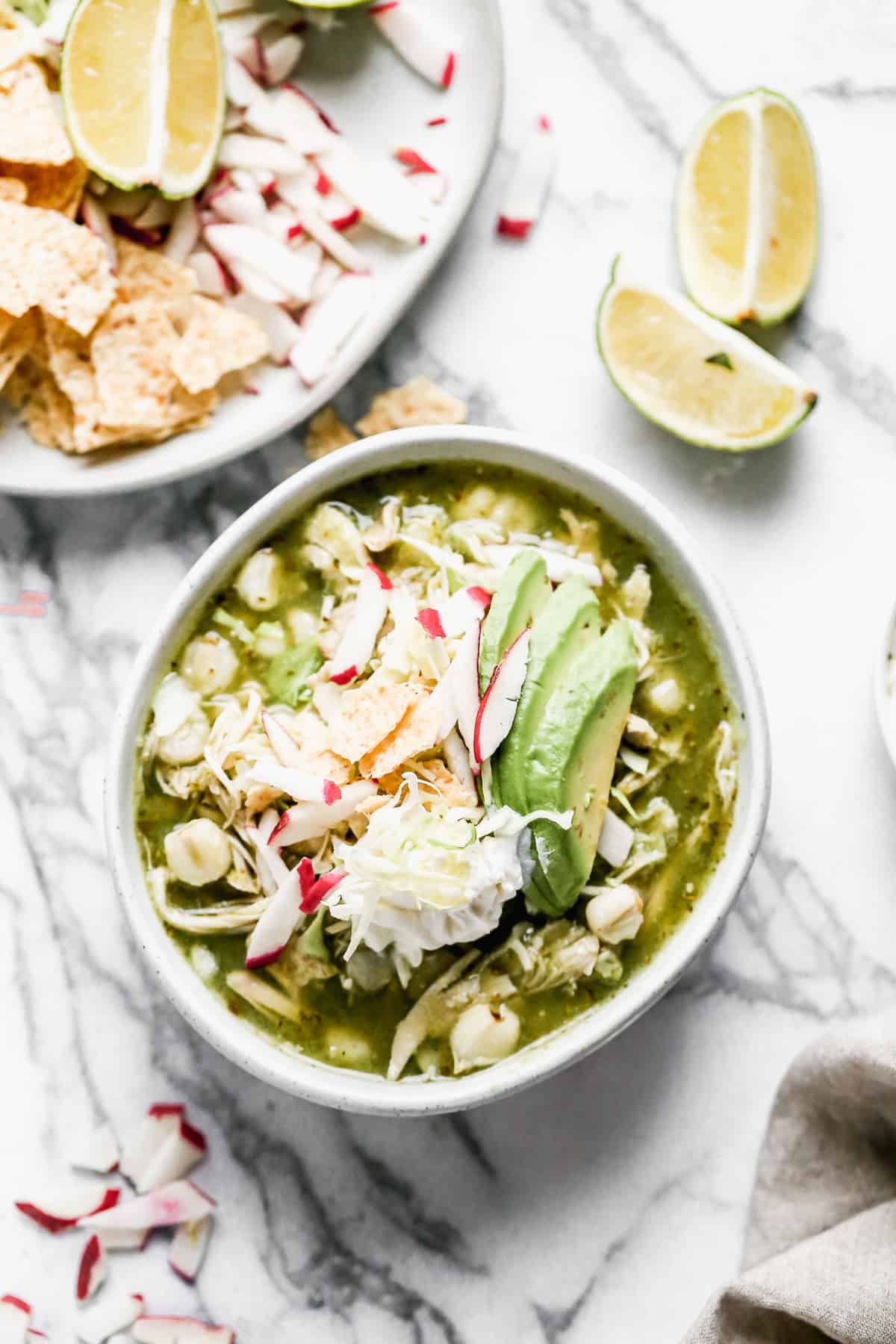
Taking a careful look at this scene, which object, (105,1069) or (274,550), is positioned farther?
(105,1069)

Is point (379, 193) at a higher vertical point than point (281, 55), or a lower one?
lower

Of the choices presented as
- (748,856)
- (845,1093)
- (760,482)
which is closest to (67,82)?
(760,482)

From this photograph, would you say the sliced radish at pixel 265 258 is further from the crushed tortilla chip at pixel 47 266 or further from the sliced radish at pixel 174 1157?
the sliced radish at pixel 174 1157

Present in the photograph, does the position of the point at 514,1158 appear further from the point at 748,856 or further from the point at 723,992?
the point at 748,856

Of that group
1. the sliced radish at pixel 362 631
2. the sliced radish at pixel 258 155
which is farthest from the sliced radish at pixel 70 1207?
the sliced radish at pixel 258 155

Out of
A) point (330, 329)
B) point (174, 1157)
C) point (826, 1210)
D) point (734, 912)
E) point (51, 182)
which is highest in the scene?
point (51, 182)

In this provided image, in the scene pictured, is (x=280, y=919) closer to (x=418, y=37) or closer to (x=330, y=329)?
(x=330, y=329)

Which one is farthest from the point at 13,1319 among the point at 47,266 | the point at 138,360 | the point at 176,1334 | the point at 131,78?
the point at 131,78
